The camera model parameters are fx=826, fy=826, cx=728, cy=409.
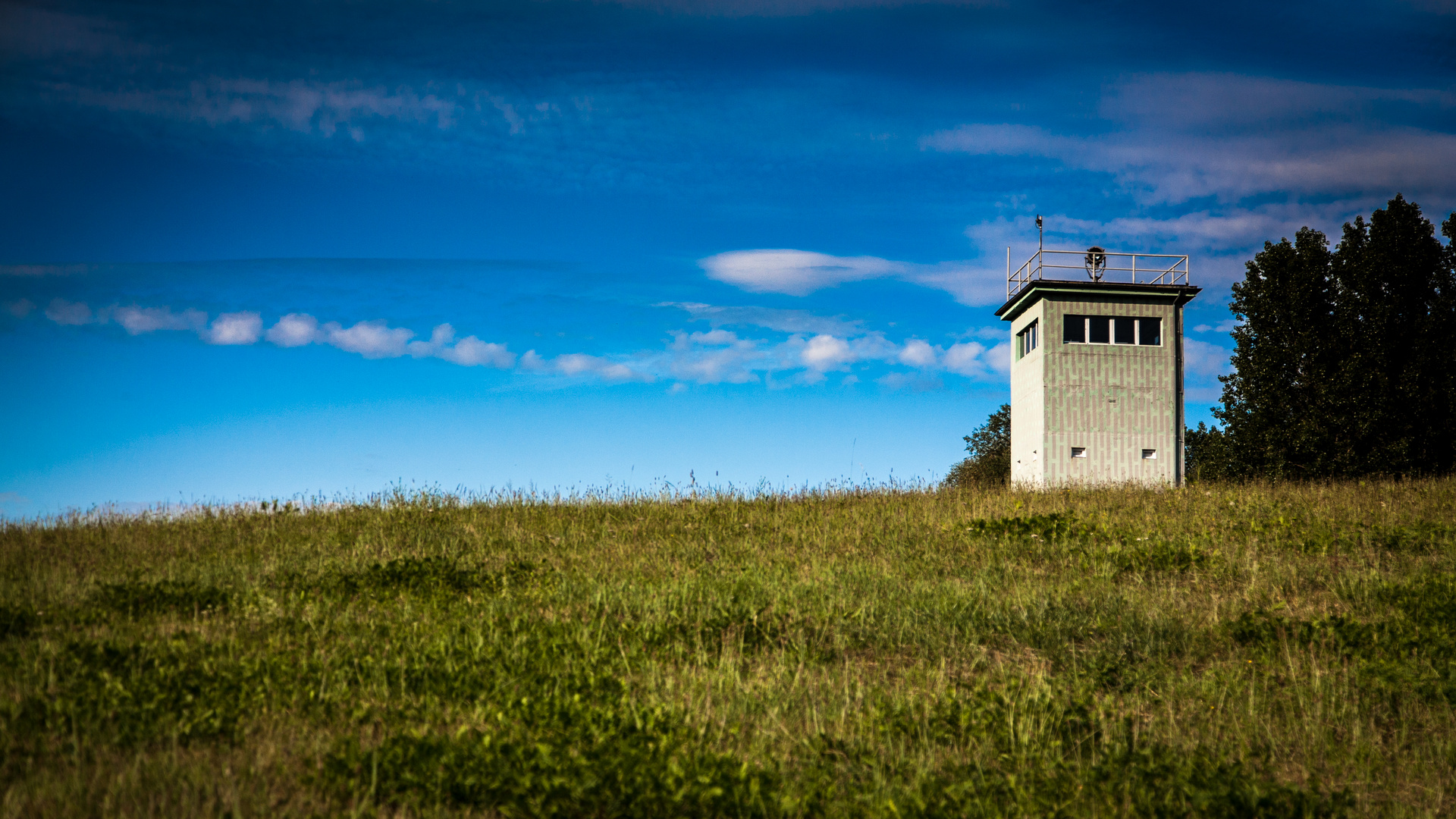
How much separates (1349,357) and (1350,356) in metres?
0.07

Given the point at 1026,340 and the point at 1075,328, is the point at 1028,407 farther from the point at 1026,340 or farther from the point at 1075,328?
the point at 1075,328

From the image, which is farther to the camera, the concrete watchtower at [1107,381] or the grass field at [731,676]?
the concrete watchtower at [1107,381]

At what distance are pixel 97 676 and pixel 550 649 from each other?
3.02 meters

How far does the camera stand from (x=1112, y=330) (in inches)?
1007

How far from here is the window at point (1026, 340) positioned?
87.7 ft

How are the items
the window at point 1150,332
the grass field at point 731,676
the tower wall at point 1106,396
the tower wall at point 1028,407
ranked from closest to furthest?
1. the grass field at point 731,676
2. the tower wall at point 1106,396
3. the tower wall at point 1028,407
4. the window at point 1150,332

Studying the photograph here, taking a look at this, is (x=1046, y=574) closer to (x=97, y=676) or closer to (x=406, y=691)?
(x=406, y=691)

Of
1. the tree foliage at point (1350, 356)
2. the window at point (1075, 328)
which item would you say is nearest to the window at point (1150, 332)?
the window at point (1075, 328)

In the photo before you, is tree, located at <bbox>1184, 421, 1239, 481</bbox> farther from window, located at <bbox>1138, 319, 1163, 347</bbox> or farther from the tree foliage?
window, located at <bbox>1138, 319, 1163, 347</bbox>

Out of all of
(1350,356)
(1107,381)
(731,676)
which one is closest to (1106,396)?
(1107,381)

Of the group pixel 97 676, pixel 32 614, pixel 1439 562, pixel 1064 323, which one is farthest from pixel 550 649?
pixel 1064 323

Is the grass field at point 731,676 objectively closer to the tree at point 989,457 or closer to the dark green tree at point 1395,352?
the dark green tree at point 1395,352

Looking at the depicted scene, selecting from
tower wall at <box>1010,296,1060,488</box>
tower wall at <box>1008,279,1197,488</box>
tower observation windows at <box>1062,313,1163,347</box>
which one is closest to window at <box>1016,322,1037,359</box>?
tower wall at <box>1010,296,1060,488</box>

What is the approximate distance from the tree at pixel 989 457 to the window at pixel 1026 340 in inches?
441
